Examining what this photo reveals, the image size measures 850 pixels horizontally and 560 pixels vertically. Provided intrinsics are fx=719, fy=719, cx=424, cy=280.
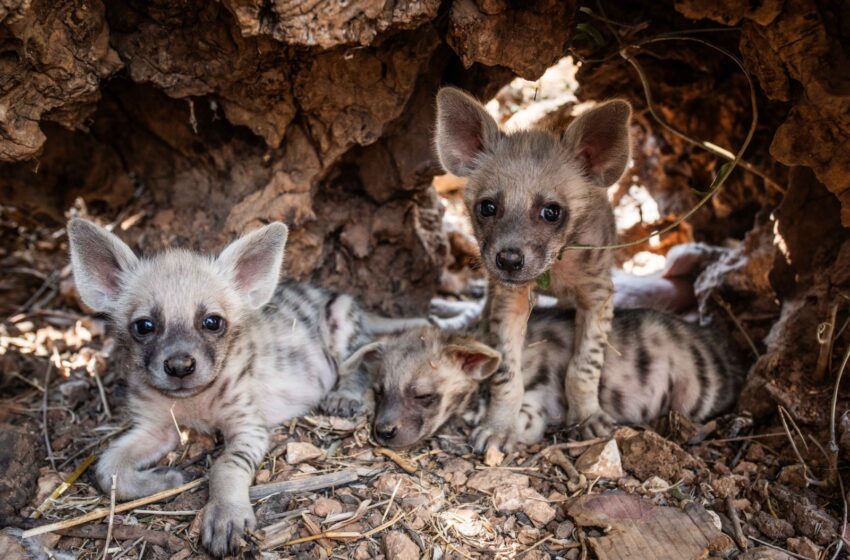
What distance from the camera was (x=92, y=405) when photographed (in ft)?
13.9

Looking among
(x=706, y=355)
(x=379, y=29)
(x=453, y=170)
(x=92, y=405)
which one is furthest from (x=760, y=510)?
(x=92, y=405)

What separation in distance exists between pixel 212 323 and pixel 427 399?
119 cm

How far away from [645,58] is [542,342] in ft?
6.66

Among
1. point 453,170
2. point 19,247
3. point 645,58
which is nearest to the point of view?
point 453,170

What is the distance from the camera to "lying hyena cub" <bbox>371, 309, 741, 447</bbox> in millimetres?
3871

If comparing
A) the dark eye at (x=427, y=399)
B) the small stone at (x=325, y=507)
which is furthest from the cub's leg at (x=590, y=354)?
the small stone at (x=325, y=507)

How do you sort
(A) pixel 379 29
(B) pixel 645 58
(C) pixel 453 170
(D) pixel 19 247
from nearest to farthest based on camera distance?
(A) pixel 379 29 < (C) pixel 453 170 < (B) pixel 645 58 < (D) pixel 19 247

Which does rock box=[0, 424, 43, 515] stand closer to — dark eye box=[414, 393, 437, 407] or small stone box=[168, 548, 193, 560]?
small stone box=[168, 548, 193, 560]

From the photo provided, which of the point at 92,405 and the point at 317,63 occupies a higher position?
the point at 317,63

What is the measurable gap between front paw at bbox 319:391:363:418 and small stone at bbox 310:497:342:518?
0.87 m

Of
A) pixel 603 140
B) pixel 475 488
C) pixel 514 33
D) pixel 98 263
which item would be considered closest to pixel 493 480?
pixel 475 488

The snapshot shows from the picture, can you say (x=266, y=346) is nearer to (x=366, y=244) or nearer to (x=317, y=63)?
(x=366, y=244)

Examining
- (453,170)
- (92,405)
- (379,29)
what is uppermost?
(379,29)

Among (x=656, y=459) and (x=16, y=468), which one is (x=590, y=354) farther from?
(x=16, y=468)
